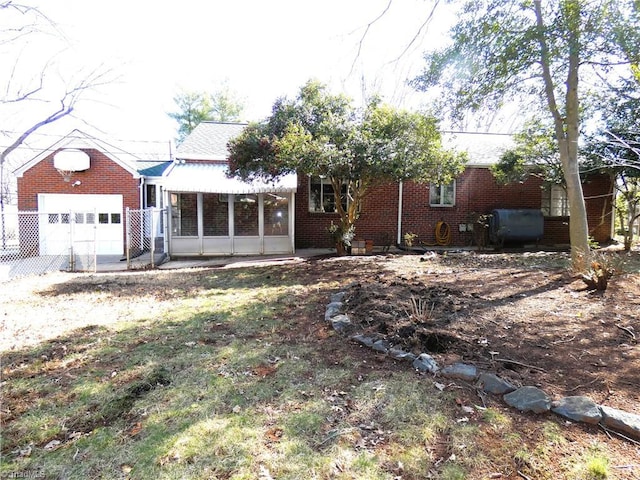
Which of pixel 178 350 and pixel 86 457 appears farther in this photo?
pixel 178 350

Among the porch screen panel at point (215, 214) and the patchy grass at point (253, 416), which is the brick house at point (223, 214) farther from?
the patchy grass at point (253, 416)

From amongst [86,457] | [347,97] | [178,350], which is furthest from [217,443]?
[347,97]

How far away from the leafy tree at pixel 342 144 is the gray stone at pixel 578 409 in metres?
7.15

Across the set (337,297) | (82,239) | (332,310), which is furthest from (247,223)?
(332,310)

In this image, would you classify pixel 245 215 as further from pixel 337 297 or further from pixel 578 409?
pixel 578 409

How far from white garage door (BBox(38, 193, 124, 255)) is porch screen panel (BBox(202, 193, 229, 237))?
3.54 meters

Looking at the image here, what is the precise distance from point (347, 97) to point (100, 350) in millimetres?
9062

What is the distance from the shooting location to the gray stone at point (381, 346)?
407 centimetres

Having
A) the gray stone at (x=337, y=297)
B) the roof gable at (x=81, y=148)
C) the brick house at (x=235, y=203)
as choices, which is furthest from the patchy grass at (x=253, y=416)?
the roof gable at (x=81, y=148)

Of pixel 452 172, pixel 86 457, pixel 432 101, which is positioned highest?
pixel 432 101

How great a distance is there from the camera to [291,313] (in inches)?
223

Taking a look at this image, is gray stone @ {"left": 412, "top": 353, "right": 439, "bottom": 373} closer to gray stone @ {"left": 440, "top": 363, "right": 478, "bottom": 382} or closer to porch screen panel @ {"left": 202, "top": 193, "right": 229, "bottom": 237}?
gray stone @ {"left": 440, "top": 363, "right": 478, "bottom": 382}

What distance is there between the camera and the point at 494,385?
324cm

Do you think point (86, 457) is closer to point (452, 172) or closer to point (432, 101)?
point (432, 101)
